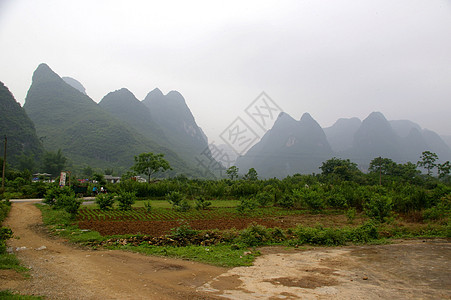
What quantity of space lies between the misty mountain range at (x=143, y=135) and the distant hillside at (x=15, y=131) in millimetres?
112

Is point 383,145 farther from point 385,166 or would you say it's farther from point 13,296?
point 13,296

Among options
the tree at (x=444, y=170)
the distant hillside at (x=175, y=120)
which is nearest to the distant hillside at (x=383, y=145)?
the tree at (x=444, y=170)

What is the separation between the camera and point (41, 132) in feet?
267

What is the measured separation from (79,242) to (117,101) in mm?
135401

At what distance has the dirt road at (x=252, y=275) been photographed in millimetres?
4043

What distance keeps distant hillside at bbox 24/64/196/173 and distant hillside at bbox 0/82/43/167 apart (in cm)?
1024

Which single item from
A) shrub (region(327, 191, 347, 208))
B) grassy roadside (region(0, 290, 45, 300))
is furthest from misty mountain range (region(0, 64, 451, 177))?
grassy roadside (region(0, 290, 45, 300))

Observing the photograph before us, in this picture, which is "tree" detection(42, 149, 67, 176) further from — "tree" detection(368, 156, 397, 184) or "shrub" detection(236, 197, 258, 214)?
"tree" detection(368, 156, 397, 184)

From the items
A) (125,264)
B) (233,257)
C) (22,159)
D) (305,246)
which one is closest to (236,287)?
(233,257)

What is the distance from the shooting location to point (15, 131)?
5953 centimetres

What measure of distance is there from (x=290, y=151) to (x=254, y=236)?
111m

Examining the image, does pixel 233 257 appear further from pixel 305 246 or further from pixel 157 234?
pixel 157 234

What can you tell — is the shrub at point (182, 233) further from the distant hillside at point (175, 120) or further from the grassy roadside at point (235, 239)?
the distant hillside at point (175, 120)

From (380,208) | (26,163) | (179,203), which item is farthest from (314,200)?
(26,163)
